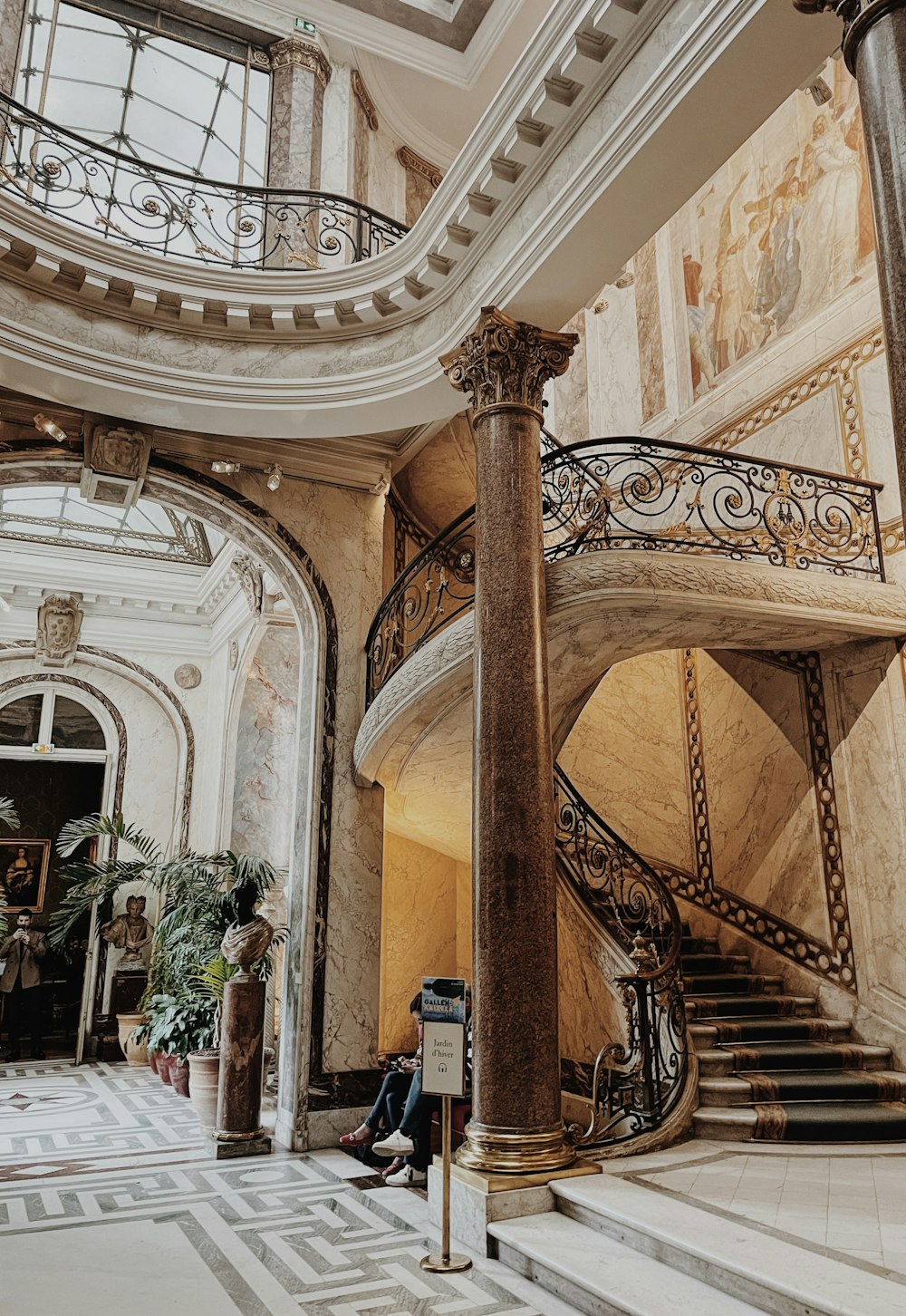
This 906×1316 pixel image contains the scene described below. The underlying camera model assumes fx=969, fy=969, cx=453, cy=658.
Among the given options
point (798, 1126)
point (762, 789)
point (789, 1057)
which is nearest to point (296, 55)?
point (762, 789)

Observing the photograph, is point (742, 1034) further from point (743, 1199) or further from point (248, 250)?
point (248, 250)

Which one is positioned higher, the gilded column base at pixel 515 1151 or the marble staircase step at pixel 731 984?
the marble staircase step at pixel 731 984

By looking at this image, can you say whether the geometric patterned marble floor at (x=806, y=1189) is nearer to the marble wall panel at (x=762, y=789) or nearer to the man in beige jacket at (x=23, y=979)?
the marble wall panel at (x=762, y=789)

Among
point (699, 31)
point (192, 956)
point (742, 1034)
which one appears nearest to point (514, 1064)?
point (742, 1034)

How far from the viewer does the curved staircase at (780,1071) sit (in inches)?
227

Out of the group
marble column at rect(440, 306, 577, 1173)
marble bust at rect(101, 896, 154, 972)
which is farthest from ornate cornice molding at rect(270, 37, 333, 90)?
marble bust at rect(101, 896, 154, 972)

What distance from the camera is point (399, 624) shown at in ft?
26.0

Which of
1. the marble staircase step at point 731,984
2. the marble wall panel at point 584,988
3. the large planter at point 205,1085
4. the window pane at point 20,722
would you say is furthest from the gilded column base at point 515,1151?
the window pane at point 20,722

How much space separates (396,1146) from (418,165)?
9.29 m

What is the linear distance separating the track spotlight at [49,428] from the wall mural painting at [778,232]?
19.3ft

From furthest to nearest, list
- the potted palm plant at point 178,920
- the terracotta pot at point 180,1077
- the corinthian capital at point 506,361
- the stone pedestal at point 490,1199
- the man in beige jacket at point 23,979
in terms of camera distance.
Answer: the man in beige jacket at point 23,979 → the terracotta pot at point 180,1077 → the potted palm plant at point 178,920 → the corinthian capital at point 506,361 → the stone pedestal at point 490,1199

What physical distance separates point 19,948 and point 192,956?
3577 mm

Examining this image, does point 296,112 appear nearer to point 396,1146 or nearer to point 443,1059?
point 443,1059

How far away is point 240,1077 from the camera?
6969 mm
